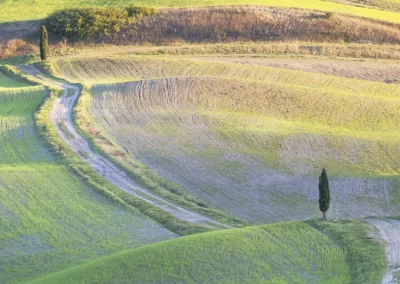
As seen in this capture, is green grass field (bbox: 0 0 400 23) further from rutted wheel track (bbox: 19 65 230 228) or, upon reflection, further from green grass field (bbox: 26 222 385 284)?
green grass field (bbox: 26 222 385 284)

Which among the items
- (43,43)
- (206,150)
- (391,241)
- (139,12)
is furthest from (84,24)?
(391,241)

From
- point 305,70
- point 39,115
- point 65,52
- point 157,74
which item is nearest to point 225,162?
point 39,115

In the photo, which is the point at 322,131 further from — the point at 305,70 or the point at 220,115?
the point at 305,70

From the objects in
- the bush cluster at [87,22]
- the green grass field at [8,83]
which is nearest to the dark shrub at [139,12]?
the bush cluster at [87,22]

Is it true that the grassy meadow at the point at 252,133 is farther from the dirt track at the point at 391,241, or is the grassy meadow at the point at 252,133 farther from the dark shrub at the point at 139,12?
the dark shrub at the point at 139,12

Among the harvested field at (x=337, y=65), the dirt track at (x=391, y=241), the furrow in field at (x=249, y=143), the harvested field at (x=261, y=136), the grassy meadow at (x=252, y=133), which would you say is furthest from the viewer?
the harvested field at (x=337, y=65)

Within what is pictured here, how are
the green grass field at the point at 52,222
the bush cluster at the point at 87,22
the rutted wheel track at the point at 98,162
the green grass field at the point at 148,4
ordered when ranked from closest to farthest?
1. the green grass field at the point at 52,222
2. the rutted wheel track at the point at 98,162
3. the bush cluster at the point at 87,22
4. the green grass field at the point at 148,4
